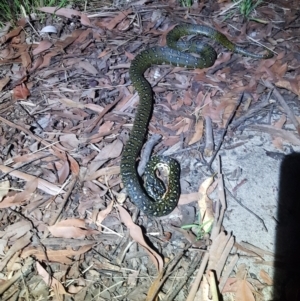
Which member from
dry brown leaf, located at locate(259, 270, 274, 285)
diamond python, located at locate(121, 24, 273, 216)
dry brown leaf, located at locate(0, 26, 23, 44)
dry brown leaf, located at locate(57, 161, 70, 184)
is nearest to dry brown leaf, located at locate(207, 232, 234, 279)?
dry brown leaf, located at locate(259, 270, 274, 285)

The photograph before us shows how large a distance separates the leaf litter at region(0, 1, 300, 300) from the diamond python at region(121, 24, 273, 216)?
4.5 inches

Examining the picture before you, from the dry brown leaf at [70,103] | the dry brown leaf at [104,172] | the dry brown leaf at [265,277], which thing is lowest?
the dry brown leaf at [265,277]

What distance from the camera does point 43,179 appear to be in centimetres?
366

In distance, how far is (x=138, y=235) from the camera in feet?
10.6

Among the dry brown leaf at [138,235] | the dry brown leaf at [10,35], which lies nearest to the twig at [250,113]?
the dry brown leaf at [138,235]

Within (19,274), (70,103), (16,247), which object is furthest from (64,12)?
(19,274)

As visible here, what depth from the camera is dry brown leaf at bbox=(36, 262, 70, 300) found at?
2922 mm

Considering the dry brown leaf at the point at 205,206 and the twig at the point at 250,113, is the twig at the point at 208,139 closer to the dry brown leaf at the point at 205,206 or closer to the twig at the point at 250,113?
the twig at the point at 250,113

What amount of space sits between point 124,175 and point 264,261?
4.93ft

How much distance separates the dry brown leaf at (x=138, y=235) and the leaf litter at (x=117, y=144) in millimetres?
10

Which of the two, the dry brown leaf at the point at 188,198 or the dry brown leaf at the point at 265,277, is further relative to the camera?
the dry brown leaf at the point at 188,198

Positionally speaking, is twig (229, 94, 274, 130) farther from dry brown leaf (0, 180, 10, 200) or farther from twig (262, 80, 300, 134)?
dry brown leaf (0, 180, 10, 200)

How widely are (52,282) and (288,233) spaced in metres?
2.10

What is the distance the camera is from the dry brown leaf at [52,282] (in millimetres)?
2922
